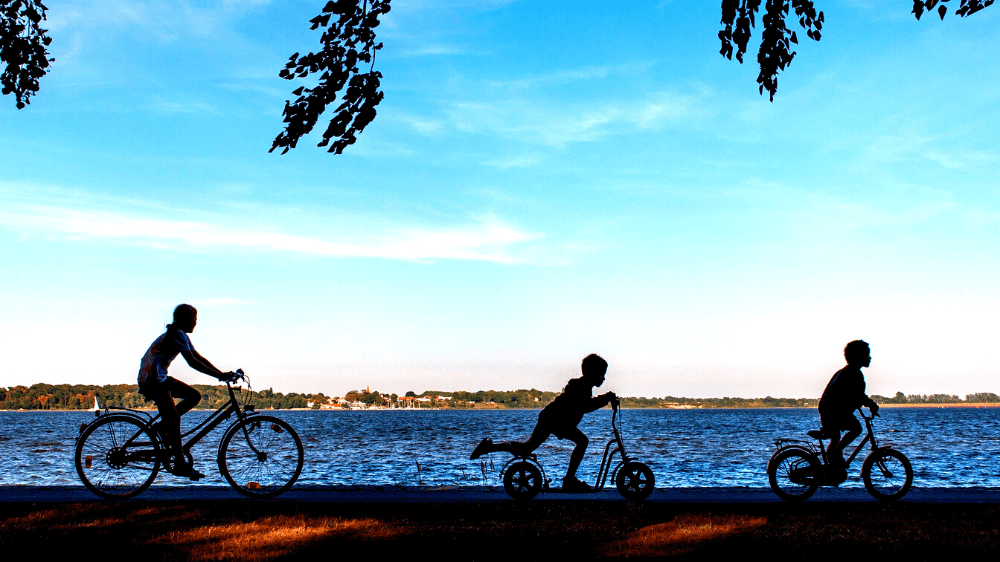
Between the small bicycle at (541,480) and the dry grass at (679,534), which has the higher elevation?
the small bicycle at (541,480)

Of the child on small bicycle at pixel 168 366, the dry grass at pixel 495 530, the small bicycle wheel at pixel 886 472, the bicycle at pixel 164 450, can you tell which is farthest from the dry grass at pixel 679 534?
the child on small bicycle at pixel 168 366

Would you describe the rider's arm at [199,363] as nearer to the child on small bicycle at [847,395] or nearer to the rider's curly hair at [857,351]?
the child on small bicycle at [847,395]

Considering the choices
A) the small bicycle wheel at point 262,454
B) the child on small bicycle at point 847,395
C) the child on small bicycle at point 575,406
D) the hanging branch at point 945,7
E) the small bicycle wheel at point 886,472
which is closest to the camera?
the hanging branch at point 945,7

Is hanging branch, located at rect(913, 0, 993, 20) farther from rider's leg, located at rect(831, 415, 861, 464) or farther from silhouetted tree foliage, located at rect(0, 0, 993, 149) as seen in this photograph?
rider's leg, located at rect(831, 415, 861, 464)

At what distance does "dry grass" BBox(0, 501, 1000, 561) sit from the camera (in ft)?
19.9

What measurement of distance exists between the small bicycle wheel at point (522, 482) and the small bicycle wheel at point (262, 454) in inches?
90.3

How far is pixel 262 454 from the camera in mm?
9039

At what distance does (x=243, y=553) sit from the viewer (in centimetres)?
596

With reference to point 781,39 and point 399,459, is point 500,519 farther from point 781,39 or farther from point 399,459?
point 399,459

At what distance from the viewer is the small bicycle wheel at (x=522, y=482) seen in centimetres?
891

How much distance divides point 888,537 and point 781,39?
13.3 ft

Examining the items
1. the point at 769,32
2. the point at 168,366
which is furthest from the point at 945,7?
the point at 168,366

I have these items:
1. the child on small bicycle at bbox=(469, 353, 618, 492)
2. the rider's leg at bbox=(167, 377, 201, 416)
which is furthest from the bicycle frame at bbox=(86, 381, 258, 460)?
the child on small bicycle at bbox=(469, 353, 618, 492)

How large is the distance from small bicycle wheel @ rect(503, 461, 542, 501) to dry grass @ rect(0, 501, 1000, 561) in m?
0.48
